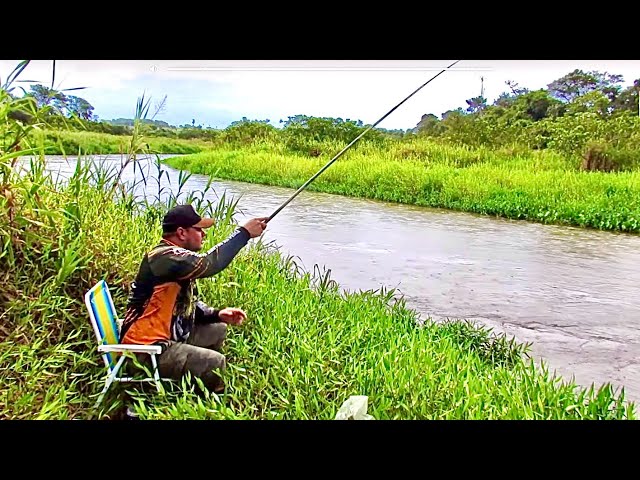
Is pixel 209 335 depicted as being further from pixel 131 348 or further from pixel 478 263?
pixel 478 263

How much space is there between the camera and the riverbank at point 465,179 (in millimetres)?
2469

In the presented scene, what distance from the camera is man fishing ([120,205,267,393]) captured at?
71.8 inches

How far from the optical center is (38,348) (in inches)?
77.1

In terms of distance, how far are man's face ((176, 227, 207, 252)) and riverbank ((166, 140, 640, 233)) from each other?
58 cm

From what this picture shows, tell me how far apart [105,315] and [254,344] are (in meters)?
0.49

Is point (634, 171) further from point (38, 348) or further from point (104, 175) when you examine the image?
point (38, 348)

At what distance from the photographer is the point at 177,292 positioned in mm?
1871

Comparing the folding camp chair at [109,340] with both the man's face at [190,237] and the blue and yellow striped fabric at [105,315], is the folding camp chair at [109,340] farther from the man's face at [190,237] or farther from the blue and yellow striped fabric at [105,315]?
the man's face at [190,237]
